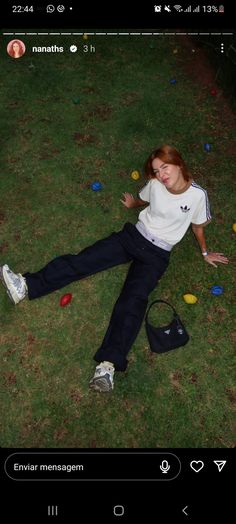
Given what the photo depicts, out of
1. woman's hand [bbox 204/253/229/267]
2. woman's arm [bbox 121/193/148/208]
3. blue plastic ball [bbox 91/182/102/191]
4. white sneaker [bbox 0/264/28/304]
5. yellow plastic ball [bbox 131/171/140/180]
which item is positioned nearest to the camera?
white sneaker [bbox 0/264/28/304]

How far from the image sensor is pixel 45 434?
4203mm

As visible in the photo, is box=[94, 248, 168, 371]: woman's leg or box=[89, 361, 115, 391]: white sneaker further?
box=[94, 248, 168, 371]: woman's leg

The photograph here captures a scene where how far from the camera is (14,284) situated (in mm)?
4738

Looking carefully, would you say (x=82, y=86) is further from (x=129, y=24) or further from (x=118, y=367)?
(x=118, y=367)

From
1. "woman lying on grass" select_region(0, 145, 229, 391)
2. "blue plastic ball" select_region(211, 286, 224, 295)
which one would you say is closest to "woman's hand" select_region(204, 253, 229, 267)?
"woman lying on grass" select_region(0, 145, 229, 391)

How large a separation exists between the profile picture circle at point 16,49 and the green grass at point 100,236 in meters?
0.17

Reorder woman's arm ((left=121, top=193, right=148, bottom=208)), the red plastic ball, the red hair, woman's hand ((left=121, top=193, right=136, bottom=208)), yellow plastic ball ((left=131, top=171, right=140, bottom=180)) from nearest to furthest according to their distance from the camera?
the red plastic ball, woman's arm ((left=121, top=193, right=148, bottom=208)), woman's hand ((left=121, top=193, right=136, bottom=208)), yellow plastic ball ((left=131, top=171, right=140, bottom=180)), the red hair

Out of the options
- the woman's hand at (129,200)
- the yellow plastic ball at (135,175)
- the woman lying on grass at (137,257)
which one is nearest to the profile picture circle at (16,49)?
the yellow plastic ball at (135,175)

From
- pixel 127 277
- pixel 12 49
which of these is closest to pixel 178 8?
pixel 127 277

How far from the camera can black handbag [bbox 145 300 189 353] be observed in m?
4.63
